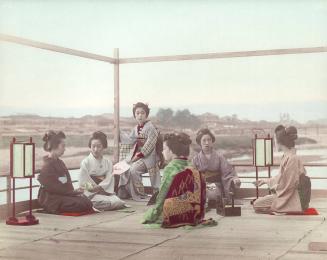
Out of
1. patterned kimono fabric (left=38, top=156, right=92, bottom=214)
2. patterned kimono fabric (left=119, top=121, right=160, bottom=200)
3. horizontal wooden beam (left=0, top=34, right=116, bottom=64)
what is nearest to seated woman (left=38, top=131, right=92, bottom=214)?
patterned kimono fabric (left=38, top=156, right=92, bottom=214)

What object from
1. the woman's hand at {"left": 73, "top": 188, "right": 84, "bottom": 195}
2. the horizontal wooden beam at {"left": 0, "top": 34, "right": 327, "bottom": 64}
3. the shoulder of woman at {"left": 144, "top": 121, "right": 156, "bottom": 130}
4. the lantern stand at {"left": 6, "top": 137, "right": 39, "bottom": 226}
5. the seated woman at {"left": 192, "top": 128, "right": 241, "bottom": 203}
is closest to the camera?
the lantern stand at {"left": 6, "top": 137, "right": 39, "bottom": 226}

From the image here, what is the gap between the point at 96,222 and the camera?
4914mm

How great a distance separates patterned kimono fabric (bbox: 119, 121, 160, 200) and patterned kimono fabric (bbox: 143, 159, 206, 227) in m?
2.10

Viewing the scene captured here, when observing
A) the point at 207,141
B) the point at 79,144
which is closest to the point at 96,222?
the point at 79,144

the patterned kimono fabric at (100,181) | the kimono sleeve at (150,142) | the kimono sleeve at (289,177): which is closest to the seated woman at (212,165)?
the kimono sleeve at (150,142)

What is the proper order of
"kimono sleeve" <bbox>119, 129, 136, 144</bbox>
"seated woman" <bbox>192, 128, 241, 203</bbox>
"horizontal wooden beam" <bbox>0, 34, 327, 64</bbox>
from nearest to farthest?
"horizontal wooden beam" <bbox>0, 34, 327, 64</bbox>, "seated woman" <bbox>192, 128, 241, 203</bbox>, "kimono sleeve" <bbox>119, 129, 136, 144</bbox>

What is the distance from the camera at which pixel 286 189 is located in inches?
212

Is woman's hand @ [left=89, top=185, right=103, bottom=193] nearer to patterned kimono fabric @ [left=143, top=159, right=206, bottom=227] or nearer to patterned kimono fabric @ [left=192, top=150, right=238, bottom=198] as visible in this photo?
patterned kimono fabric @ [left=192, top=150, right=238, bottom=198]

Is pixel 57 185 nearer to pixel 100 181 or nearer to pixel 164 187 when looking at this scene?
pixel 100 181

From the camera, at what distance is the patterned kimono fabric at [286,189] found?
17.5ft

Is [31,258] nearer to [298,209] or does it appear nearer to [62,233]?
[62,233]

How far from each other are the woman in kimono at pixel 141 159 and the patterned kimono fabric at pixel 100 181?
2.38 feet

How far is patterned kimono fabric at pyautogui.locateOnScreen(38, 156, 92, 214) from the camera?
5.39 metres

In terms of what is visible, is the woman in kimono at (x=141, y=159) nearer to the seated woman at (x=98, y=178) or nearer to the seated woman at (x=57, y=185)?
the seated woman at (x=98, y=178)
